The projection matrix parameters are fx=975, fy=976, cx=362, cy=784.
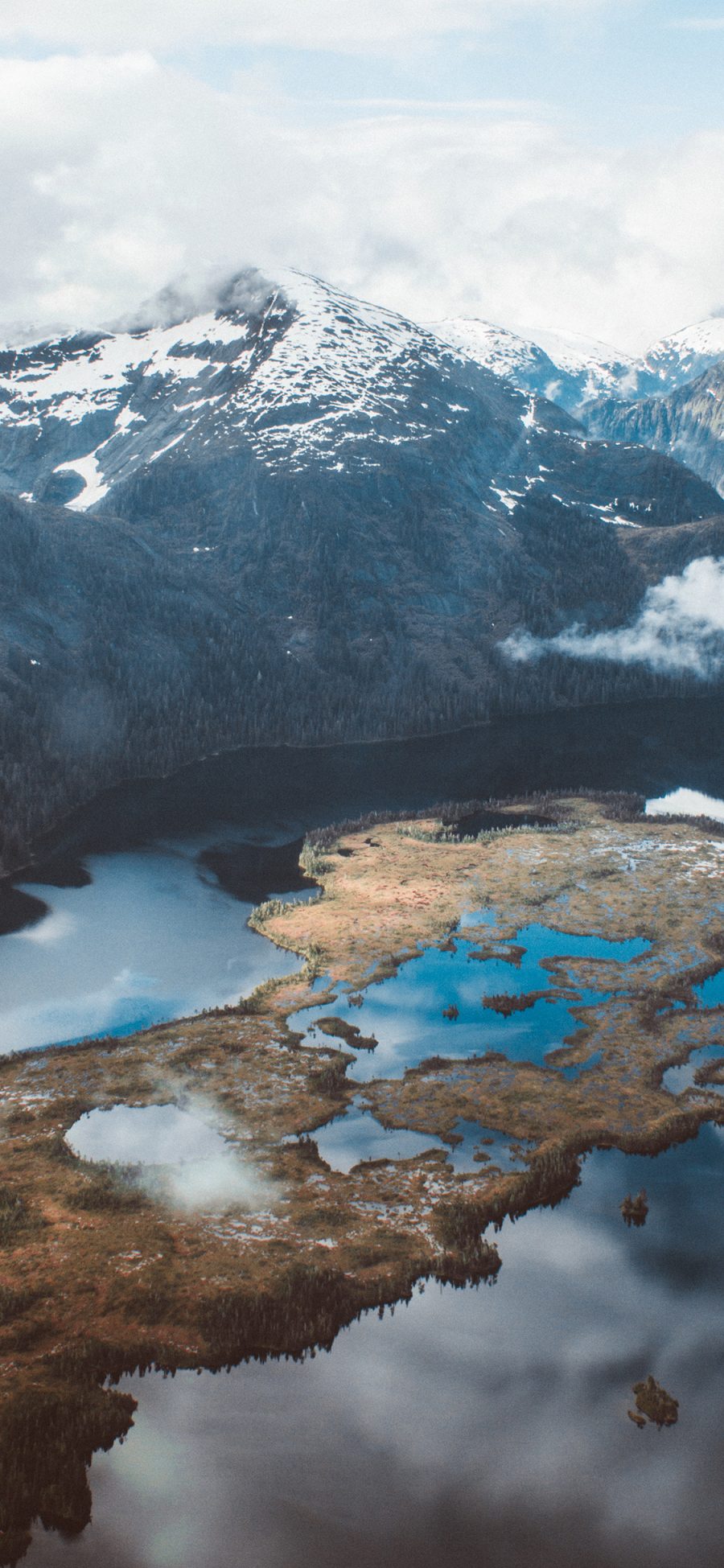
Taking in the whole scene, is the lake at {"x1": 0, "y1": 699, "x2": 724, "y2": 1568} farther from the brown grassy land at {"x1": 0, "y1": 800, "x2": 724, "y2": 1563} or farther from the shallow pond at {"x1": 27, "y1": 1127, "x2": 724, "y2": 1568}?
the brown grassy land at {"x1": 0, "y1": 800, "x2": 724, "y2": 1563}

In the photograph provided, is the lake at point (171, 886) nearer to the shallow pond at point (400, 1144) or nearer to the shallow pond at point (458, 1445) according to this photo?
the shallow pond at point (400, 1144)

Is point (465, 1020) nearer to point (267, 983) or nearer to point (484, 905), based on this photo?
point (267, 983)

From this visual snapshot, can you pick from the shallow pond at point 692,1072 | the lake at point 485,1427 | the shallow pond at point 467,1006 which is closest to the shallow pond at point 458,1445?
the lake at point 485,1427

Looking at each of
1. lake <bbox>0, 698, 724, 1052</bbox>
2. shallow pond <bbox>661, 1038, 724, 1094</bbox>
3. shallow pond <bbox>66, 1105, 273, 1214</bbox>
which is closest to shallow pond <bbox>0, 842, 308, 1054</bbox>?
lake <bbox>0, 698, 724, 1052</bbox>

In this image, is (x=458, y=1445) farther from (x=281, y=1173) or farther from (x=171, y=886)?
(x=171, y=886)

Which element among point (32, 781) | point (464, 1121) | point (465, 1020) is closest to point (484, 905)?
point (465, 1020)

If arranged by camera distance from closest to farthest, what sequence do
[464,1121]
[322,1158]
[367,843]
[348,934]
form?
1. [322,1158]
2. [464,1121]
3. [348,934]
4. [367,843]

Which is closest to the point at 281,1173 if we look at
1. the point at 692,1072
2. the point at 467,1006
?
the point at 467,1006
